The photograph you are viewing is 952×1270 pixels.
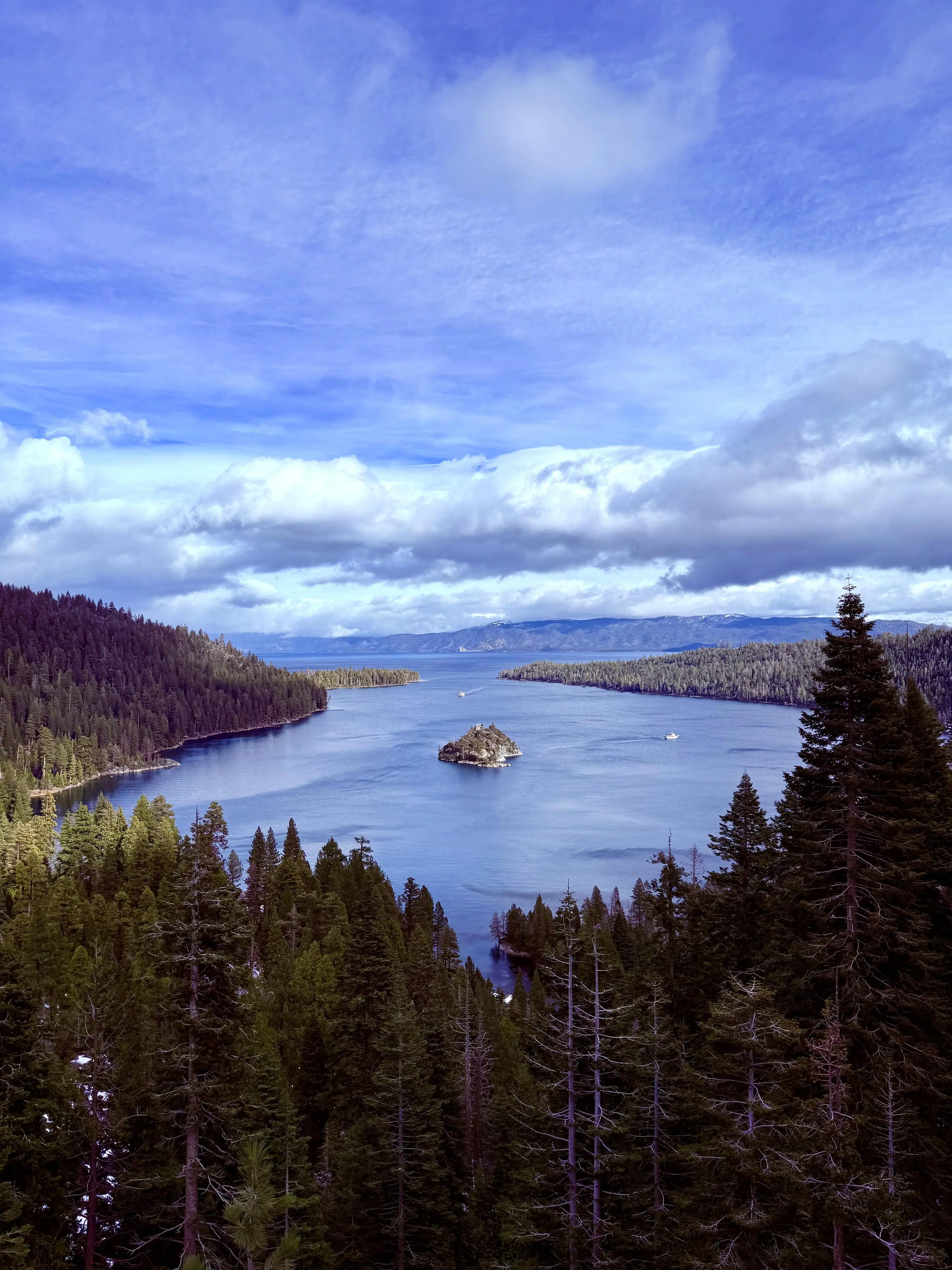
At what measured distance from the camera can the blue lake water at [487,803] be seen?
292 feet

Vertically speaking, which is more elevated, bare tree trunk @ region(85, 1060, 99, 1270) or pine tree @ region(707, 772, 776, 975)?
pine tree @ region(707, 772, 776, 975)

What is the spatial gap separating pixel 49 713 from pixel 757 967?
19090 cm

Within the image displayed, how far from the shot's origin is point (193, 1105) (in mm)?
17031

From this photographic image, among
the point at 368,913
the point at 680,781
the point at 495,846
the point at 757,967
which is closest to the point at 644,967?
the point at 368,913

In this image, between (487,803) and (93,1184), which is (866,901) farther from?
(487,803)

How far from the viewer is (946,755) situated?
24.0m

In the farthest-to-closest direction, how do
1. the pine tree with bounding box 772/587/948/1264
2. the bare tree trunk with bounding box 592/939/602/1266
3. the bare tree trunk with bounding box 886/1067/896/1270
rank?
the pine tree with bounding box 772/587/948/1264, the bare tree trunk with bounding box 592/939/602/1266, the bare tree trunk with bounding box 886/1067/896/1270

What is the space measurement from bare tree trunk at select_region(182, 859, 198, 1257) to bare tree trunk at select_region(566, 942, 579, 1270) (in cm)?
761

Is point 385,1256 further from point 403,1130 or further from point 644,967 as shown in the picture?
point 644,967

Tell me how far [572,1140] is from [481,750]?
500 feet

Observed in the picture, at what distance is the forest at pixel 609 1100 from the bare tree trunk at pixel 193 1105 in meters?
0.06

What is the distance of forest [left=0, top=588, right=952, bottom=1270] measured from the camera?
13.8 m

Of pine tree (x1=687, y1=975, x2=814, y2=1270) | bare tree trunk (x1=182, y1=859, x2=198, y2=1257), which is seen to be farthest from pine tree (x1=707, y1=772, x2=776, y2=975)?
bare tree trunk (x1=182, y1=859, x2=198, y2=1257)

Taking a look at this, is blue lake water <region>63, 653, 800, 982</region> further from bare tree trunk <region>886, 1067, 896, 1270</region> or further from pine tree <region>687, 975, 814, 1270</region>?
pine tree <region>687, 975, 814, 1270</region>
